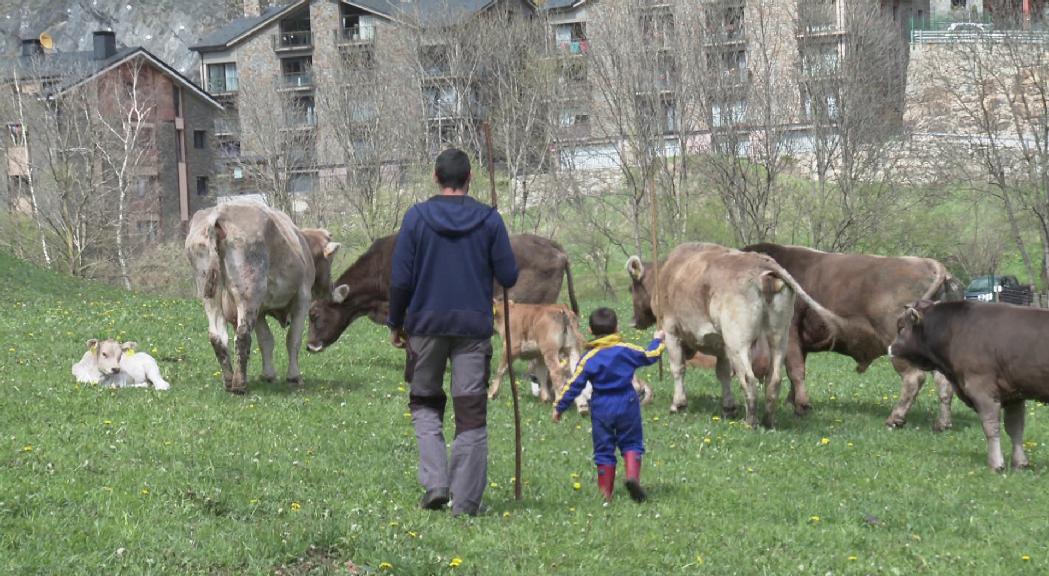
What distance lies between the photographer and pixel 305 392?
15570mm

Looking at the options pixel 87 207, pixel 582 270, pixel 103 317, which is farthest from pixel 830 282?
pixel 87 207

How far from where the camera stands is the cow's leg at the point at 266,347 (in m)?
16.2

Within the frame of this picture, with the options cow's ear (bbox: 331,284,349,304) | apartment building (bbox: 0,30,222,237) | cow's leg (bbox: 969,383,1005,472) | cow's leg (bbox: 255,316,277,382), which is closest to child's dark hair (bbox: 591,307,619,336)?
cow's leg (bbox: 969,383,1005,472)

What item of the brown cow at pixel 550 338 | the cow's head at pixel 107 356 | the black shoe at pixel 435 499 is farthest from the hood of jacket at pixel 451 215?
the cow's head at pixel 107 356

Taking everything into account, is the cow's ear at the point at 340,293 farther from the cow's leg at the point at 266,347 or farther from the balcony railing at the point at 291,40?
the balcony railing at the point at 291,40

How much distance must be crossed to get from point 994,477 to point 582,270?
4125cm

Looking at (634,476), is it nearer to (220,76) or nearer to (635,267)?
(635,267)

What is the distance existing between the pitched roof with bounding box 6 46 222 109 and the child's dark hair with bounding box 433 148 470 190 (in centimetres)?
6775

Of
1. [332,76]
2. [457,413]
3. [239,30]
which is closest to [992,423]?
[457,413]

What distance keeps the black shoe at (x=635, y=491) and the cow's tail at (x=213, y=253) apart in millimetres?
6301

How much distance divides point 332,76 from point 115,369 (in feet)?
185

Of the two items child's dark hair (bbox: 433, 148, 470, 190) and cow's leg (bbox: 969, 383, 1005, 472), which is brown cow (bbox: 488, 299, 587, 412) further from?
child's dark hair (bbox: 433, 148, 470, 190)

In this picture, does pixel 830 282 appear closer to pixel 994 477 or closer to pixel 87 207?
pixel 994 477

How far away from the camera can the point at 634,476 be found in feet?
Answer: 33.8
